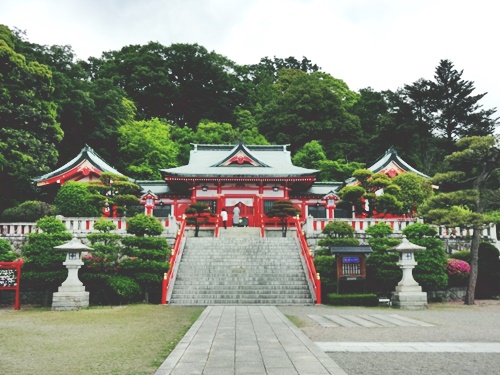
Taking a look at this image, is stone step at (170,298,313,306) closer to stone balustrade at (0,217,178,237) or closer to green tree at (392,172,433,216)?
stone balustrade at (0,217,178,237)

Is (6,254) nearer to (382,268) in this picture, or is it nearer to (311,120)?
(382,268)

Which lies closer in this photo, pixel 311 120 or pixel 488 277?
pixel 488 277

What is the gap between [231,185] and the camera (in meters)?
32.4

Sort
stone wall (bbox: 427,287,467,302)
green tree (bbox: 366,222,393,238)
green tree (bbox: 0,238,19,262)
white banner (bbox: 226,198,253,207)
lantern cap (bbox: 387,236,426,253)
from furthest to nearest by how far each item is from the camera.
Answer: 1. white banner (bbox: 226,198,253,207)
2. green tree (bbox: 366,222,393,238)
3. stone wall (bbox: 427,287,467,302)
4. green tree (bbox: 0,238,19,262)
5. lantern cap (bbox: 387,236,426,253)

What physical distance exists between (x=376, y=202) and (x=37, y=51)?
29706 millimetres

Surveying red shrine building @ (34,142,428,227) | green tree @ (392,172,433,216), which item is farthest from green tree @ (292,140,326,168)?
green tree @ (392,172,433,216)

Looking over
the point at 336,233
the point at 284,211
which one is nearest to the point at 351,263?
the point at 336,233

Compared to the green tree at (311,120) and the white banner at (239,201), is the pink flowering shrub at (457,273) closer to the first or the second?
the white banner at (239,201)

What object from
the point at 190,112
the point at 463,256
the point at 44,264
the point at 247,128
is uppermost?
the point at 190,112

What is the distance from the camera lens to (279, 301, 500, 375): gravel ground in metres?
6.93

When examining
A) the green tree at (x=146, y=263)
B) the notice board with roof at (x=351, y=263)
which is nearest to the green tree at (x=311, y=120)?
the notice board with roof at (x=351, y=263)

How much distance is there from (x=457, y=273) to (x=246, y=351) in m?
14.8

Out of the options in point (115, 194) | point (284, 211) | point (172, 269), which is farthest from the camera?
point (115, 194)

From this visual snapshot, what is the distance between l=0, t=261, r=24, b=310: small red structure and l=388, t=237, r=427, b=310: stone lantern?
47.6 ft
